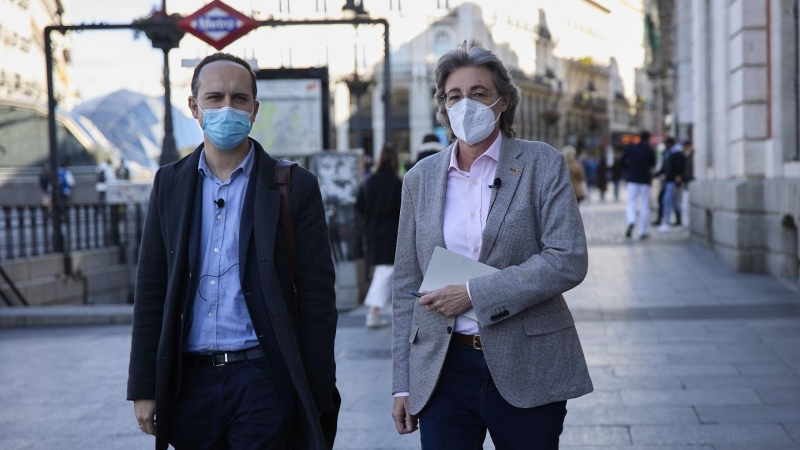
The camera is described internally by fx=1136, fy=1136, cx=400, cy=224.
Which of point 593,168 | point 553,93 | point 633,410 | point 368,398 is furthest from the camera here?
point 553,93

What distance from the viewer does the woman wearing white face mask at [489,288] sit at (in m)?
3.29

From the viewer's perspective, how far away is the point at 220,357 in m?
3.62

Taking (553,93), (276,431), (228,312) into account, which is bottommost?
(276,431)

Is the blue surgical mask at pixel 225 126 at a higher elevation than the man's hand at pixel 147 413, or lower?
higher

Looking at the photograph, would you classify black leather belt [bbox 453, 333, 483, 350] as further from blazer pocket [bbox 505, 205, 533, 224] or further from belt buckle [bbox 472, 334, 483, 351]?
blazer pocket [bbox 505, 205, 533, 224]

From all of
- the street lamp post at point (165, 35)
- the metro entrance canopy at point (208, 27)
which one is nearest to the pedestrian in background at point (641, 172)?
the metro entrance canopy at point (208, 27)

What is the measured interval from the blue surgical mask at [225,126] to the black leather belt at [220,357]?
26.4 inches

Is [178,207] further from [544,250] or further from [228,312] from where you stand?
[544,250]

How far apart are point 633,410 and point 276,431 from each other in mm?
3596

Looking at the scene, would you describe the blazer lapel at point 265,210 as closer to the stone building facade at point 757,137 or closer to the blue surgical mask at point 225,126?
the blue surgical mask at point 225,126

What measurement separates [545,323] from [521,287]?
18 cm

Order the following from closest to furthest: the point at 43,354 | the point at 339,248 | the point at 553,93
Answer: the point at 43,354, the point at 339,248, the point at 553,93

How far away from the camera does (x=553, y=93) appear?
9738cm

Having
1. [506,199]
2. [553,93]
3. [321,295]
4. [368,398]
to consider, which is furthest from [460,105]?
[553,93]
